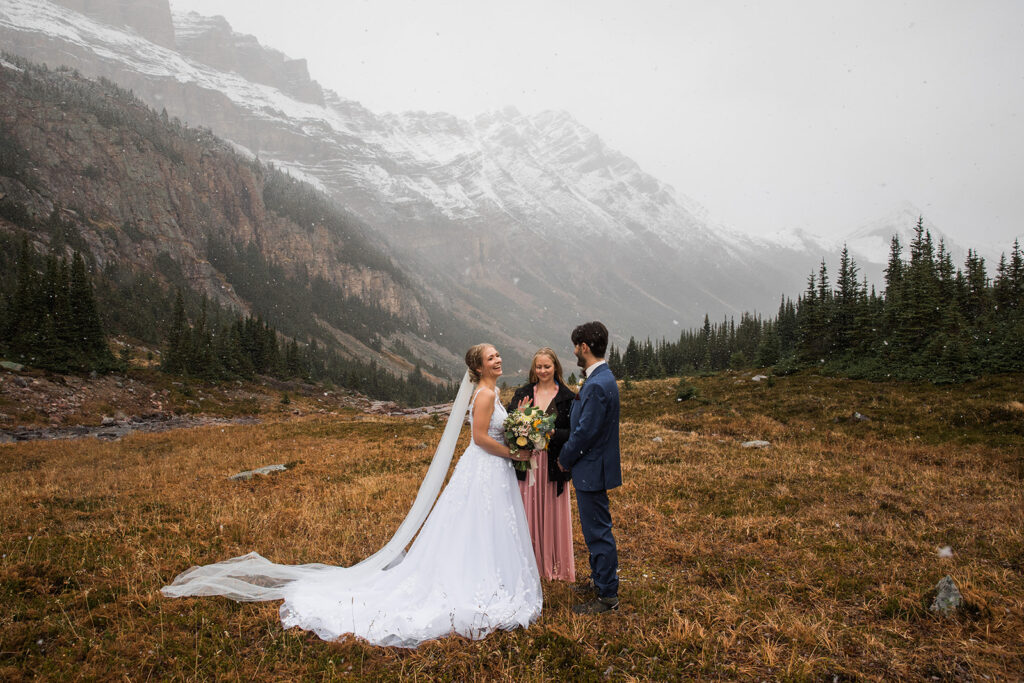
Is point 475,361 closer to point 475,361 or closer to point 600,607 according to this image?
A: point 475,361

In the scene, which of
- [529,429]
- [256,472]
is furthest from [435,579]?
[256,472]

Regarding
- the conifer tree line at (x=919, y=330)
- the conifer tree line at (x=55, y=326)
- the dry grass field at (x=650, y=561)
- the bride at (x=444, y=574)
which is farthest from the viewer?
the conifer tree line at (x=55, y=326)

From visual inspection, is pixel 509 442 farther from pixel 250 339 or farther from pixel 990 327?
pixel 250 339

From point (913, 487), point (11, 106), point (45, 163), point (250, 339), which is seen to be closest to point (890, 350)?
point (913, 487)

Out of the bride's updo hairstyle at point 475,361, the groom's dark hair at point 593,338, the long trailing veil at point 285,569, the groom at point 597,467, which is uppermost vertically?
the groom's dark hair at point 593,338

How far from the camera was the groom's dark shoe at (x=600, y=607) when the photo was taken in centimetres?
621

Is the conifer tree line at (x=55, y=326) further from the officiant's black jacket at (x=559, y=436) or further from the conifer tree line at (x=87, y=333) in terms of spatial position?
the officiant's black jacket at (x=559, y=436)

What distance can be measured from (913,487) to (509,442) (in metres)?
10.9

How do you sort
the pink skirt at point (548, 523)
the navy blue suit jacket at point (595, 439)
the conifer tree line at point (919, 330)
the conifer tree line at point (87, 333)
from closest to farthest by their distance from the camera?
the navy blue suit jacket at point (595, 439) → the pink skirt at point (548, 523) → the conifer tree line at point (919, 330) → the conifer tree line at point (87, 333)

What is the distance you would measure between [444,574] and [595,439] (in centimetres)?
265

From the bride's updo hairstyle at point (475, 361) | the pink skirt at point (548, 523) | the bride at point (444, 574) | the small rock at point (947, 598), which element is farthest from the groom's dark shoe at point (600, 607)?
the small rock at point (947, 598)

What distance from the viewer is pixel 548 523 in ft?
24.1

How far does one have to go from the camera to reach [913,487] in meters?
11.5

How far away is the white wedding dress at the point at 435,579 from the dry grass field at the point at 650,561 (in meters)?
0.22
